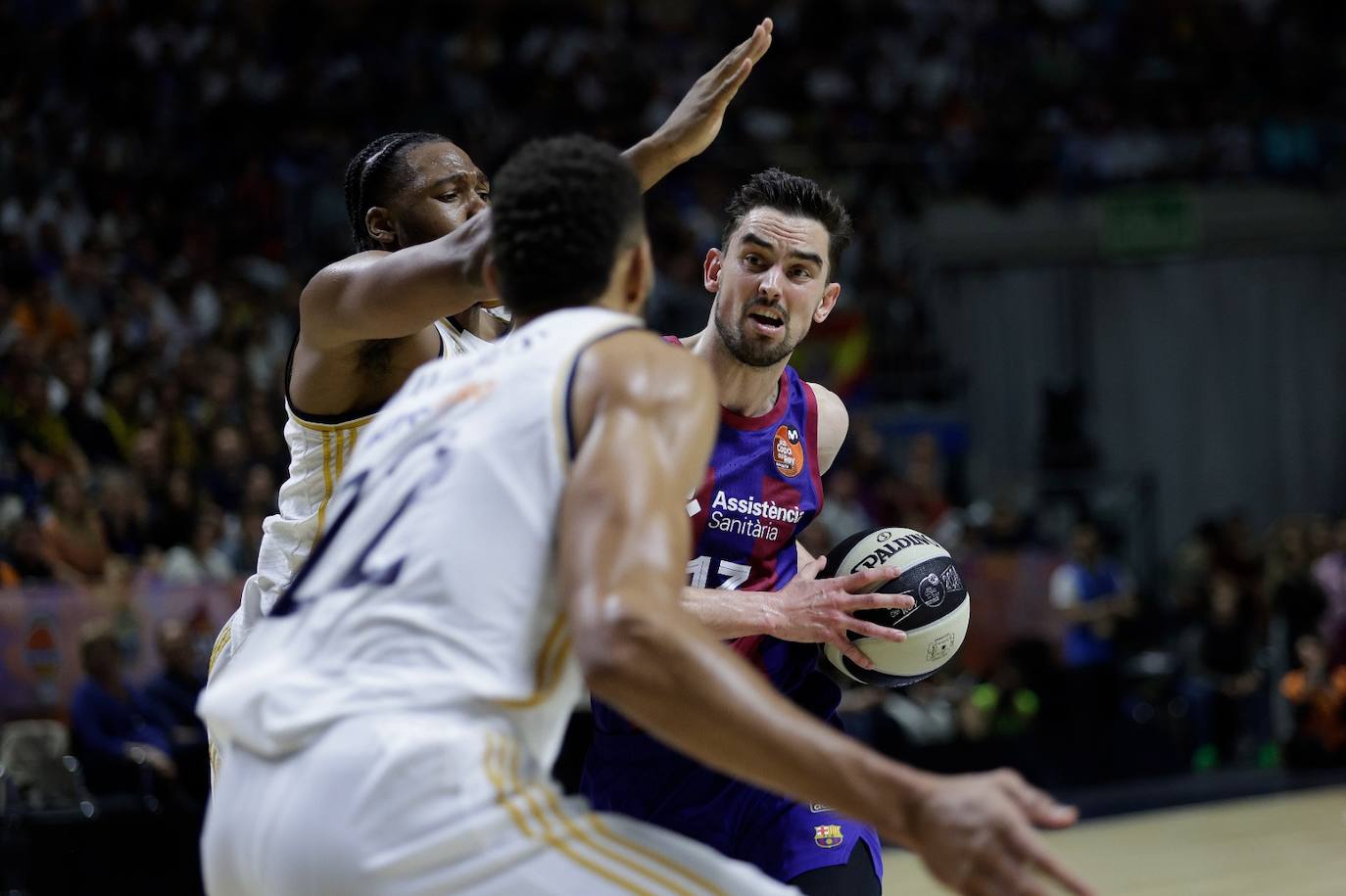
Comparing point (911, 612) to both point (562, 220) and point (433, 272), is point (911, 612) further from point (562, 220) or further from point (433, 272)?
point (562, 220)

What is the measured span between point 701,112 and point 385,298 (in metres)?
0.80

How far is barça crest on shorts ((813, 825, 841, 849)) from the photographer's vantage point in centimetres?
411

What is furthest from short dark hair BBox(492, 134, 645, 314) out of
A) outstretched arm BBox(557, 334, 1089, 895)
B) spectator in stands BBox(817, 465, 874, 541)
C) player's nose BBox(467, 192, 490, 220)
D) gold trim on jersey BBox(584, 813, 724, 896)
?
spectator in stands BBox(817, 465, 874, 541)

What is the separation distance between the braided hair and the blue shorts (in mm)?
1494

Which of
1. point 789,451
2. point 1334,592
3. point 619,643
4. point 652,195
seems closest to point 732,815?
point 789,451

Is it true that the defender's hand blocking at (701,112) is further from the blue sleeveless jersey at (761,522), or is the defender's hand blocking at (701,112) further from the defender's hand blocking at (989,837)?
the defender's hand blocking at (989,837)

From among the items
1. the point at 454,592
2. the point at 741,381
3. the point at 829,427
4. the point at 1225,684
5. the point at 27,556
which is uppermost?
the point at 741,381

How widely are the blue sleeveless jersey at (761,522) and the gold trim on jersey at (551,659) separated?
185 centimetres

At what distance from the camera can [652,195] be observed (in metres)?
14.7

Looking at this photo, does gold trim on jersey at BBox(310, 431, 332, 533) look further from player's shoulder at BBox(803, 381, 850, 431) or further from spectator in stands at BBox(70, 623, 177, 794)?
spectator in stands at BBox(70, 623, 177, 794)

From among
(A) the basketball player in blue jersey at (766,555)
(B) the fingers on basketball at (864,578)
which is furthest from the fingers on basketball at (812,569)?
(B) the fingers on basketball at (864,578)

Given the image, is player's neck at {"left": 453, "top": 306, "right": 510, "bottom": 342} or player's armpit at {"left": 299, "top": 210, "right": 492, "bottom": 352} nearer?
player's armpit at {"left": 299, "top": 210, "right": 492, "bottom": 352}

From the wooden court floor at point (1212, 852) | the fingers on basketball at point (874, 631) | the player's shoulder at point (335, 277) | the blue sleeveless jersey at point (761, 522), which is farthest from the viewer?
the wooden court floor at point (1212, 852)

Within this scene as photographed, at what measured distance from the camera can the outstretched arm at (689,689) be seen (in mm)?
2096
